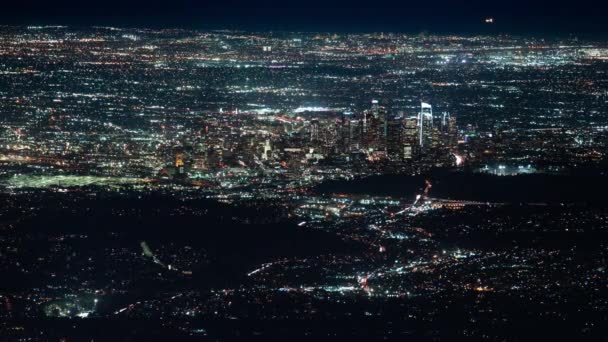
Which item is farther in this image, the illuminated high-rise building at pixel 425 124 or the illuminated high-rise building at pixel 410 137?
the illuminated high-rise building at pixel 425 124

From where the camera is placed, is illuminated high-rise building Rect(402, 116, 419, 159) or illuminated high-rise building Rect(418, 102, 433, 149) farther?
illuminated high-rise building Rect(418, 102, 433, 149)

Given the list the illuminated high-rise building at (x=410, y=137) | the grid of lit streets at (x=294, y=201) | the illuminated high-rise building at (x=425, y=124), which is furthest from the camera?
the illuminated high-rise building at (x=425, y=124)

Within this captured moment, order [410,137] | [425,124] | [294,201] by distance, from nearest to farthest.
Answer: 1. [294,201]
2. [410,137]
3. [425,124]

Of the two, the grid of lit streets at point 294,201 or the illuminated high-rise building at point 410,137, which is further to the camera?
the illuminated high-rise building at point 410,137

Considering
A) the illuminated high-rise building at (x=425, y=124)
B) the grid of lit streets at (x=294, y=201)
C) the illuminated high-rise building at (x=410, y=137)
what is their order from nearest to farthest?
1. the grid of lit streets at (x=294, y=201)
2. the illuminated high-rise building at (x=410, y=137)
3. the illuminated high-rise building at (x=425, y=124)

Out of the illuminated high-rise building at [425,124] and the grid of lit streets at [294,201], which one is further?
the illuminated high-rise building at [425,124]

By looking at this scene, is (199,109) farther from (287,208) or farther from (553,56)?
(553,56)

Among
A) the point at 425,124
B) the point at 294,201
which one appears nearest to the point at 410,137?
the point at 425,124

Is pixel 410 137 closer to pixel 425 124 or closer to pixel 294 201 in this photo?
pixel 425 124

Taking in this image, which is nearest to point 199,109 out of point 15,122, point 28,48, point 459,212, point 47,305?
point 15,122

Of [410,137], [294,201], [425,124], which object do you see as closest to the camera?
[294,201]
